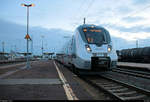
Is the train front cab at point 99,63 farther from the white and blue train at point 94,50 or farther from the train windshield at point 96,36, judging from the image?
the train windshield at point 96,36

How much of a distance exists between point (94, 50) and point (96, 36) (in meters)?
1.32

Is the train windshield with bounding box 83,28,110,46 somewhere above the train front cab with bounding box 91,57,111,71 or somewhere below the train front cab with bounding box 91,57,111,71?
above

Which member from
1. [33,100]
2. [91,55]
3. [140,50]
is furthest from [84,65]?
[140,50]

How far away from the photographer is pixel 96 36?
10.9m

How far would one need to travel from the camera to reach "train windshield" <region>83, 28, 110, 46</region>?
10641 mm

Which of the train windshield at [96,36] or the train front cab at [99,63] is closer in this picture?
the train front cab at [99,63]

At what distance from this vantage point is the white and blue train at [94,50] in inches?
382

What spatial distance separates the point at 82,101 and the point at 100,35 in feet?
21.6

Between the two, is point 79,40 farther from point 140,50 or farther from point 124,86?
point 140,50

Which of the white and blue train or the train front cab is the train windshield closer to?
the white and blue train

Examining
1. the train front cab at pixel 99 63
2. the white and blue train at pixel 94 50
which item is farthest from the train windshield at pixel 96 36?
the train front cab at pixel 99 63

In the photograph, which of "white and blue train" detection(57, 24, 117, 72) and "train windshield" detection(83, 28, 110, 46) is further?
"train windshield" detection(83, 28, 110, 46)

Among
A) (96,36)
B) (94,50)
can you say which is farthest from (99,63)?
(96,36)

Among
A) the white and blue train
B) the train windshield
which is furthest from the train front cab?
the train windshield
